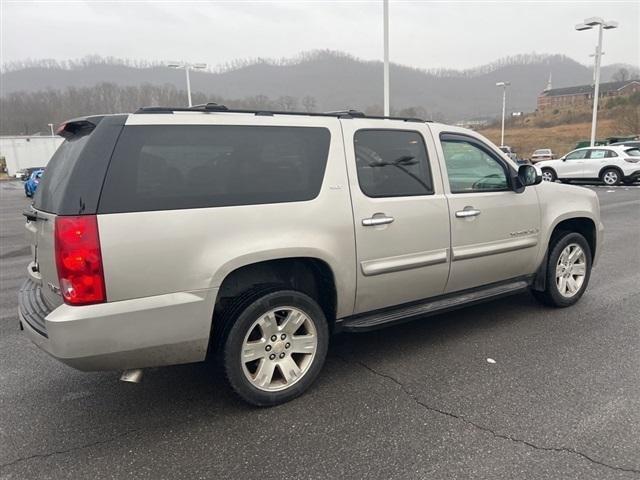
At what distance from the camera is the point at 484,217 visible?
4102 mm

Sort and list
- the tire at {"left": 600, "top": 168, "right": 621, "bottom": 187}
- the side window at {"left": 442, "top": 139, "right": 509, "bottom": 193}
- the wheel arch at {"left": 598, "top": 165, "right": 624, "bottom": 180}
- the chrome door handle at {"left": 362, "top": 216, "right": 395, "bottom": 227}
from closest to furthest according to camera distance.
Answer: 1. the chrome door handle at {"left": 362, "top": 216, "right": 395, "bottom": 227}
2. the side window at {"left": 442, "top": 139, "right": 509, "bottom": 193}
3. the wheel arch at {"left": 598, "top": 165, "right": 624, "bottom": 180}
4. the tire at {"left": 600, "top": 168, "right": 621, "bottom": 187}

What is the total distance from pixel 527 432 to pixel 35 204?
11.0ft

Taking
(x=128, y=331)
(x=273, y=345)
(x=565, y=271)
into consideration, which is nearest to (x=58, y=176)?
(x=128, y=331)

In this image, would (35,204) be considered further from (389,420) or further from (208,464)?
(389,420)

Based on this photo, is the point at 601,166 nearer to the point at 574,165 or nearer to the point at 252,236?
the point at 574,165

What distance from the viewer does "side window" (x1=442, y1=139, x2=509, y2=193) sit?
406 centimetres

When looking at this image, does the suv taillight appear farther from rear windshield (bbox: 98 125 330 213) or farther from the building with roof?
the building with roof

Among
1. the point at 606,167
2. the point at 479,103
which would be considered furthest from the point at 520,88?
the point at 606,167

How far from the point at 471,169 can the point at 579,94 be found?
12594 centimetres

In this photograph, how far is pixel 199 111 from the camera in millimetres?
3076

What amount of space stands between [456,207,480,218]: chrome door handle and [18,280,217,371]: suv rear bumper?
213 centimetres

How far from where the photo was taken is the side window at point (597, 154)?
19.6 metres

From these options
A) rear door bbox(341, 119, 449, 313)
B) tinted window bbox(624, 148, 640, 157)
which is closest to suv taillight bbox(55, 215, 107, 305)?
rear door bbox(341, 119, 449, 313)

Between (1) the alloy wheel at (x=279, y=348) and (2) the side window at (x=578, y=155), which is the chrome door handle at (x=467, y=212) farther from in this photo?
(2) the side window at (x=578, y=155)
